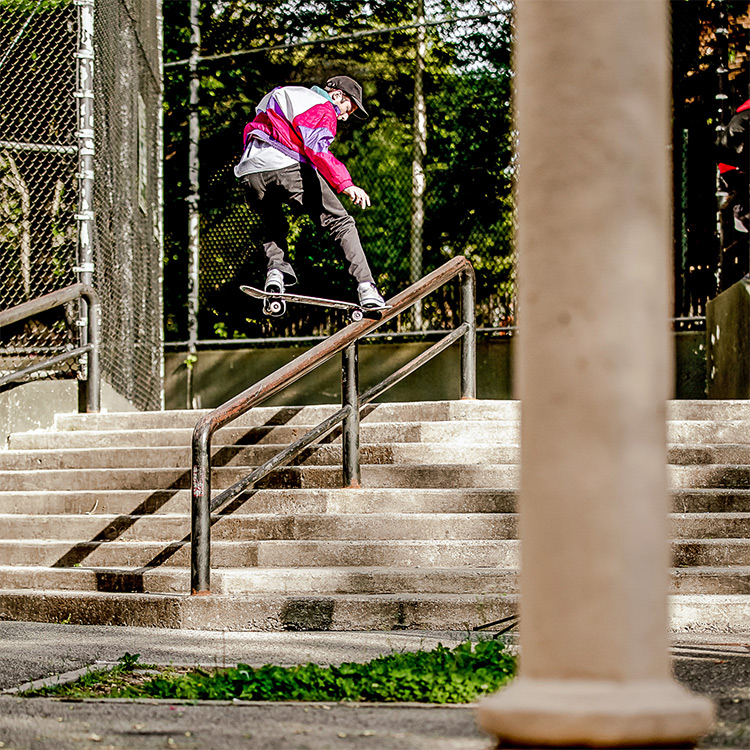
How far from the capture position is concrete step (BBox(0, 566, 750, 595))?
5824 millimetres

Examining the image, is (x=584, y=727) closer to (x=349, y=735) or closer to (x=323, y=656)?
(x=349, y=735)

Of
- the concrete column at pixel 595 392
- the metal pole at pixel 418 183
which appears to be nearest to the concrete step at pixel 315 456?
the metal pole at pixel 418 183

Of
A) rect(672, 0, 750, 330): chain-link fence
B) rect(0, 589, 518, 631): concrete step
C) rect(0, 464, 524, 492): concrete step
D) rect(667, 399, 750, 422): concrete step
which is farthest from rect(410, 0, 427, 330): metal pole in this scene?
rect(0, 589, 518, 631): concrete step

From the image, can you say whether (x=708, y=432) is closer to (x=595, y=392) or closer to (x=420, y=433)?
(x=420, y=433)

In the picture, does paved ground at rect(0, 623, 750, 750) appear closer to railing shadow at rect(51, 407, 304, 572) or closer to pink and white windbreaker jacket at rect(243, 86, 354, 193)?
railing shadow at rect(51, 407, 304, 572)

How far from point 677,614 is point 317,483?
8.18 feet

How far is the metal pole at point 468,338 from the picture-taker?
331 inches

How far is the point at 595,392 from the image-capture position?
2465 mm

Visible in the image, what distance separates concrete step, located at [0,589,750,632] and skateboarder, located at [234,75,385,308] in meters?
Answer: 2.67

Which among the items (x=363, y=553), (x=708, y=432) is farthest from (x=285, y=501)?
(x=708, y=432)

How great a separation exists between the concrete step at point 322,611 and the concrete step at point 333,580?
0.36 ft

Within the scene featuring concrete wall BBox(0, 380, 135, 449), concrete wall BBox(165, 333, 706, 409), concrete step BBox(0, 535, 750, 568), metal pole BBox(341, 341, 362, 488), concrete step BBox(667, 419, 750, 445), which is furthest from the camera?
concrete wall BBox(165, 333, 706, 409)

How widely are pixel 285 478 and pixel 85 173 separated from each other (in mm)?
3670

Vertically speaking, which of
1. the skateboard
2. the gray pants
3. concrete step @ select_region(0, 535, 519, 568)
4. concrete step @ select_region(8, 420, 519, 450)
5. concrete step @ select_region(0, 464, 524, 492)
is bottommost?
concrete step @ select_region(0, 535, 519, 568)
